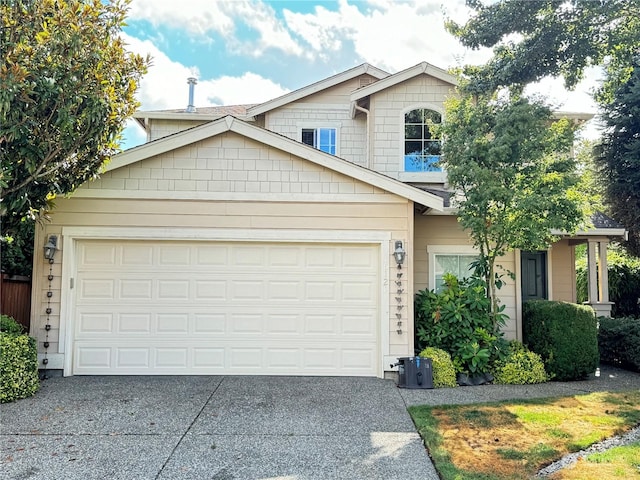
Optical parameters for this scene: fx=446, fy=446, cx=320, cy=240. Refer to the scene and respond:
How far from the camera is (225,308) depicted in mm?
7461

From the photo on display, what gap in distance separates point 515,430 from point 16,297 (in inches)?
319

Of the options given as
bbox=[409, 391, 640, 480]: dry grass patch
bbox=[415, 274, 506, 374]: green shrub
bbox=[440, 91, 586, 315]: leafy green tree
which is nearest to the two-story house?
bbox=[415, 274, 506, 374]: green shrub

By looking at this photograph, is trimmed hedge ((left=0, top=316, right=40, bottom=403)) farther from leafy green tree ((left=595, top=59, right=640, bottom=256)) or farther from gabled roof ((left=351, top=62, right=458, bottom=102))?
leafy green tree ((left=595, top=59, right=640, bottom=256))

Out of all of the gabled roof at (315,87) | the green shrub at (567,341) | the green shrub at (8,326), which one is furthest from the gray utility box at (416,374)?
the gabled roof at (315,87)

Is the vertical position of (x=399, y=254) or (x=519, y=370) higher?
(x=399, y=254)

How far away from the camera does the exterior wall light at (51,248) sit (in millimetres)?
7098

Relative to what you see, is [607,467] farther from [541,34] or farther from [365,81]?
[365,81]

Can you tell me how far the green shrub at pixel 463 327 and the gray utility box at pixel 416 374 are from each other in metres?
0.71

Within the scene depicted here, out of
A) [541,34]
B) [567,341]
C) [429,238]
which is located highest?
[541,34]

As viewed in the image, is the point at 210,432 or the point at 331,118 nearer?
the point at 210,432

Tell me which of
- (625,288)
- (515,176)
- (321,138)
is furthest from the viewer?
(625,288)

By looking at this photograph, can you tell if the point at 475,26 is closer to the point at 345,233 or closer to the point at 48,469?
the point at 345,233

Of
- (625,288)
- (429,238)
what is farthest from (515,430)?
(625,288)

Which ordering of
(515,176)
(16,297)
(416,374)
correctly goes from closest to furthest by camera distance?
(416,374), (515,176), (16,297)
